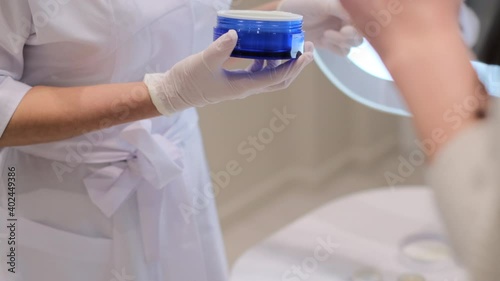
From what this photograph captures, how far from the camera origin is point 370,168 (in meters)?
2.88

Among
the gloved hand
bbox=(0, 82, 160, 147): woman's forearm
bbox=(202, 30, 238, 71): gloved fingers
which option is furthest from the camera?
the gloved hand

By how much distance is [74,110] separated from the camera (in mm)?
873

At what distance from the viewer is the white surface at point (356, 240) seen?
116 centimetres

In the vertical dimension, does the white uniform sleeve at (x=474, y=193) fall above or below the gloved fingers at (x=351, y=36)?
below

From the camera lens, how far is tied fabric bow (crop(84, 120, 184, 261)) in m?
0.97

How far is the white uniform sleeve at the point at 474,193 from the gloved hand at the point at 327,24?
665mm

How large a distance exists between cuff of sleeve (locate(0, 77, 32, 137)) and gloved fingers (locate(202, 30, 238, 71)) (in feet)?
0.95

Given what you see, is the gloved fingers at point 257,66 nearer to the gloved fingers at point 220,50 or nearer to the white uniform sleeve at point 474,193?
the gloved fingers at point 220,50

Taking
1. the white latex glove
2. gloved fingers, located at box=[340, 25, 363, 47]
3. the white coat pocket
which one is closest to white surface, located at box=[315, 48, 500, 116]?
gloved fingers, located at box=[340, 25, 363, 47]

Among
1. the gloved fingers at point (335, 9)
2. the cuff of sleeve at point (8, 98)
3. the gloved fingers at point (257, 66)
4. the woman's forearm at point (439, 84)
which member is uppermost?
the gloved fingers at point (335, 9)

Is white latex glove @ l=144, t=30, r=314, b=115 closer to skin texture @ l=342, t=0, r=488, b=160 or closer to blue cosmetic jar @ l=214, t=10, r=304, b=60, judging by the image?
blue cosmetic jar @ l=214, t=10, r=304, b=60

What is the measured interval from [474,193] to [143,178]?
27.9 inches

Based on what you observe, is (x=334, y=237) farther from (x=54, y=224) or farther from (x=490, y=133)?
(x=490, y=133)

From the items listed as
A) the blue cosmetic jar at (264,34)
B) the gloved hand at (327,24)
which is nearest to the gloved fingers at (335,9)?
the gloved hand at (327,24)
